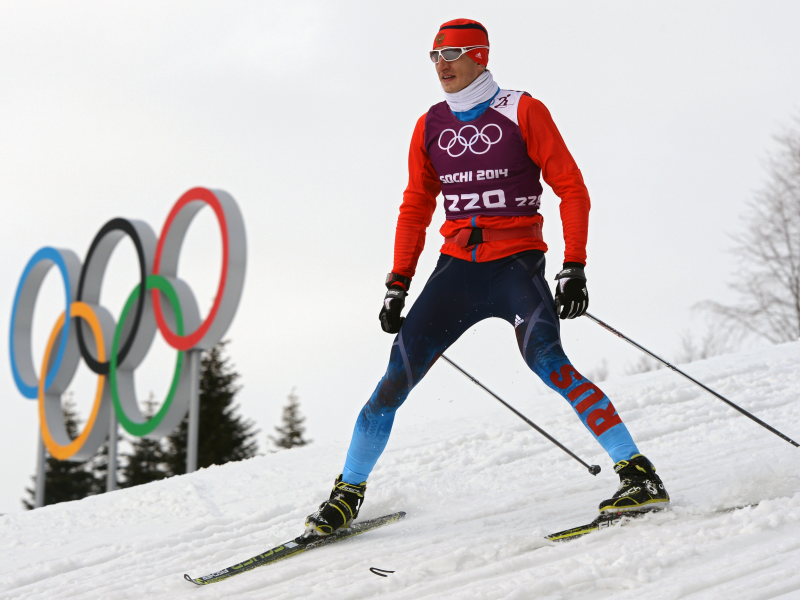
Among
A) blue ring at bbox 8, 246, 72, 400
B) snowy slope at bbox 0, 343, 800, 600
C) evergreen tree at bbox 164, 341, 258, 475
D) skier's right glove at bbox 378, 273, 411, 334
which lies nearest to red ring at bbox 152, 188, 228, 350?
blue ring at bbox 8, 246, 72, 400

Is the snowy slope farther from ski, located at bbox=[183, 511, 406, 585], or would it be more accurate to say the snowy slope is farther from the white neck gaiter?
the white neck gaiter

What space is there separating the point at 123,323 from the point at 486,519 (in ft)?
31.6

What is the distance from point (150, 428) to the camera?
1075 centimetres

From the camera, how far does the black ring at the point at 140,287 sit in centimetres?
1140

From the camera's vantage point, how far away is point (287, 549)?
3107 millimetres

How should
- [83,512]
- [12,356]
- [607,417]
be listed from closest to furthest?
1. [607,417]
2. [83,512]
3. [12,356]

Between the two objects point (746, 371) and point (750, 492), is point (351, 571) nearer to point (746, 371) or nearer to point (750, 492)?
point (750, 492)

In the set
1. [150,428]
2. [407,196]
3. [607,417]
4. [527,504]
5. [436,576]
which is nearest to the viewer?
[436,576]

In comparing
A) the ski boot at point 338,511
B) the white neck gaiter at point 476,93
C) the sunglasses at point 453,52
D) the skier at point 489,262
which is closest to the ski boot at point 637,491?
the skier at point 489,262

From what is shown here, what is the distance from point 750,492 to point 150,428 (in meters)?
9.24

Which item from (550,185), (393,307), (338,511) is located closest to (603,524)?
(338,511)

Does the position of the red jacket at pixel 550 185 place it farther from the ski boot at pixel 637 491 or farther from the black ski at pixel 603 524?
the black ski at pixel 603 524

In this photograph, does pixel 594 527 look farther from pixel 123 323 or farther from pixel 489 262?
pixel 123 323

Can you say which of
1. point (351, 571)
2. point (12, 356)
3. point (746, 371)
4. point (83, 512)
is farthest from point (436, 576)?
point (12, 356)
